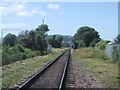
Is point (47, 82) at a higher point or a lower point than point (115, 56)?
lower

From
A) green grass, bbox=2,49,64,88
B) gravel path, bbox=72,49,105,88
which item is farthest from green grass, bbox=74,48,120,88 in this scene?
green grass, bbox=2,49,64,88

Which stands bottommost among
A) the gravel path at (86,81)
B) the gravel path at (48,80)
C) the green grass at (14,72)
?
the gravel path at (86,81)

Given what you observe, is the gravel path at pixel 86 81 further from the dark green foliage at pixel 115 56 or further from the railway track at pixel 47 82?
the dark green foliage at pixel 115 56

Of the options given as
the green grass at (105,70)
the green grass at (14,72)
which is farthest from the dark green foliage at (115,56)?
the green grass at (14,72)

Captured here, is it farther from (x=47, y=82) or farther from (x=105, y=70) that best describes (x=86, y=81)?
(x=105, y=70)

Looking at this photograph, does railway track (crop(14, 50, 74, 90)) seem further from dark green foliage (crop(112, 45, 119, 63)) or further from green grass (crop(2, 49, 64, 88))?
dark green foliage (crop(112, 45, 119, 63))

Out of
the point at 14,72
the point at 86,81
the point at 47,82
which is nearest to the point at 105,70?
the point at 14,72

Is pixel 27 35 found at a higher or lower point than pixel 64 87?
higher

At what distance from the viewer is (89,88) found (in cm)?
1445

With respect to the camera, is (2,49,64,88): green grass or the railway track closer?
the railway track

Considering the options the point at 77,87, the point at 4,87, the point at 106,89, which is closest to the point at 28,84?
the point at 4,87

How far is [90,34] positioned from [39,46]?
9229 centimetres

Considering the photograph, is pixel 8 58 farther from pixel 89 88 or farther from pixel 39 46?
pixel 39 46

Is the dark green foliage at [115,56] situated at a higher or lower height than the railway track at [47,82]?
higher
